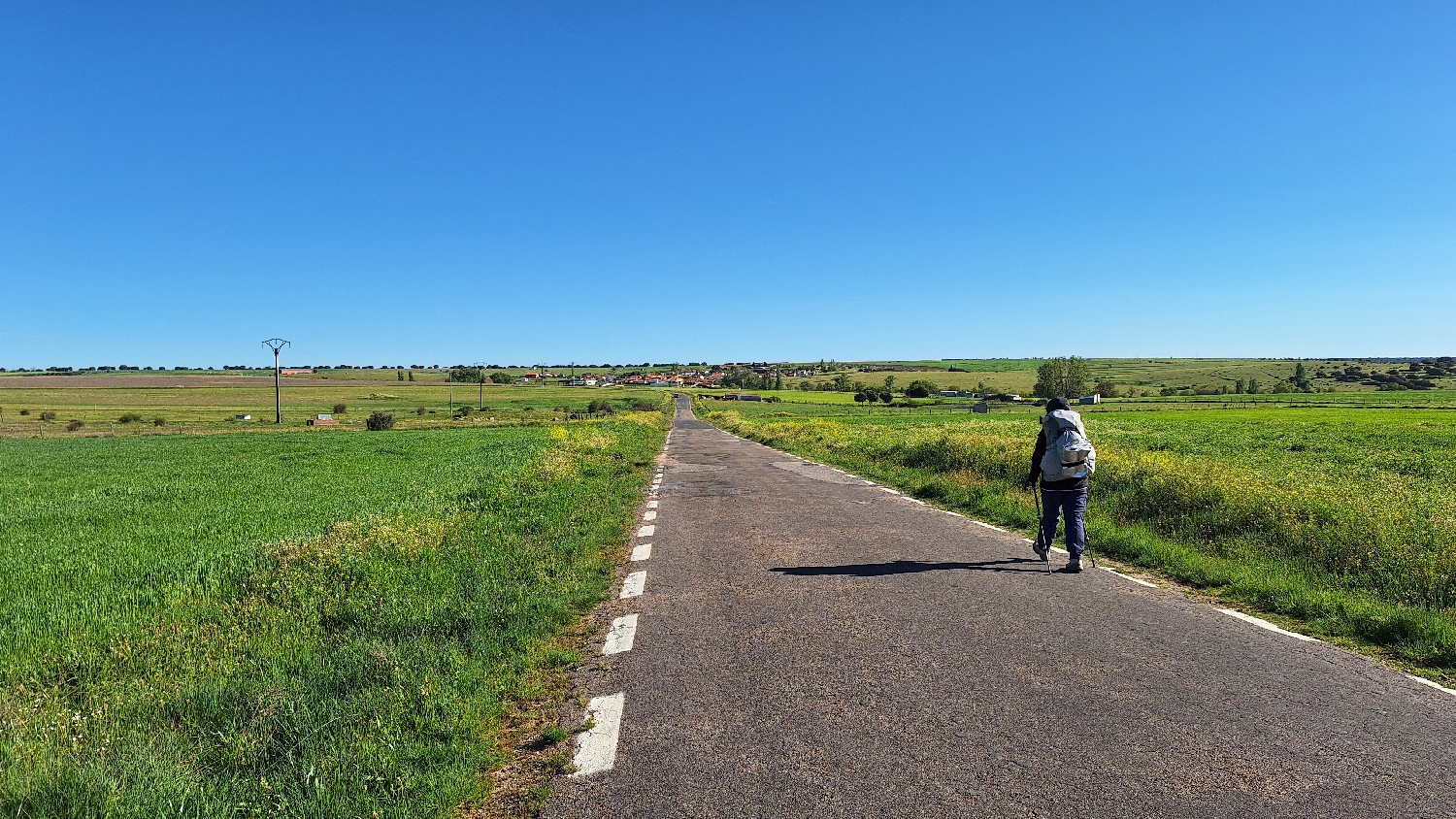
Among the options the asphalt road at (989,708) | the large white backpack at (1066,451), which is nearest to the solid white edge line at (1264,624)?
the asphalt road at (989,708)

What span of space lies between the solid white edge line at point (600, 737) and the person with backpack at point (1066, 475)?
18.4ft

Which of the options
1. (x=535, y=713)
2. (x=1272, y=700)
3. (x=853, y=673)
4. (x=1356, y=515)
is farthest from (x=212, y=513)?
(x=1356, y=515)

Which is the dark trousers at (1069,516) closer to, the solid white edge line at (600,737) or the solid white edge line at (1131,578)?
the solid white edge line at (1131,578)

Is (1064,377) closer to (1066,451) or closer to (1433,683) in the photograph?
(1066,451)

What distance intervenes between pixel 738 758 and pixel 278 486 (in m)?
19.0

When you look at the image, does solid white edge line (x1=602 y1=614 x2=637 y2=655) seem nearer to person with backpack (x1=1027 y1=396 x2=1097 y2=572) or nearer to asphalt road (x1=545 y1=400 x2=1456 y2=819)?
asphalt road (x1=545 y1=400 x2=1456 y2=819)

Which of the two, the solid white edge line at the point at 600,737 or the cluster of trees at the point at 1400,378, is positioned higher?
the cluster of trees at the point at 1400,378

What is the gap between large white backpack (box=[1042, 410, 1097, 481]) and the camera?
801cm

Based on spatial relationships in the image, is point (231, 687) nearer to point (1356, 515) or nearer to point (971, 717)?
point (971, 717)

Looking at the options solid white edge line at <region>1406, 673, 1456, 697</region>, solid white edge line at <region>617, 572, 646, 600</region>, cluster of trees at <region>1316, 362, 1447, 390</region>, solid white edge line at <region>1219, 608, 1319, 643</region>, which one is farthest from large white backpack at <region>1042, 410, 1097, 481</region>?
cluster of trees at <region>1316, 362, 1447, 390</region>

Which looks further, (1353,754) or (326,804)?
(1353,754)

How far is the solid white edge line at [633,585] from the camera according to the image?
280 inches

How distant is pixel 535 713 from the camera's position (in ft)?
14.3

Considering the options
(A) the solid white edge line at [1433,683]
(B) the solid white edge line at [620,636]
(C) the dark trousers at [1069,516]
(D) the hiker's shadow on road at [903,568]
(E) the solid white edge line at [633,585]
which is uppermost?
(C) the dark trousers at [1069,516]
